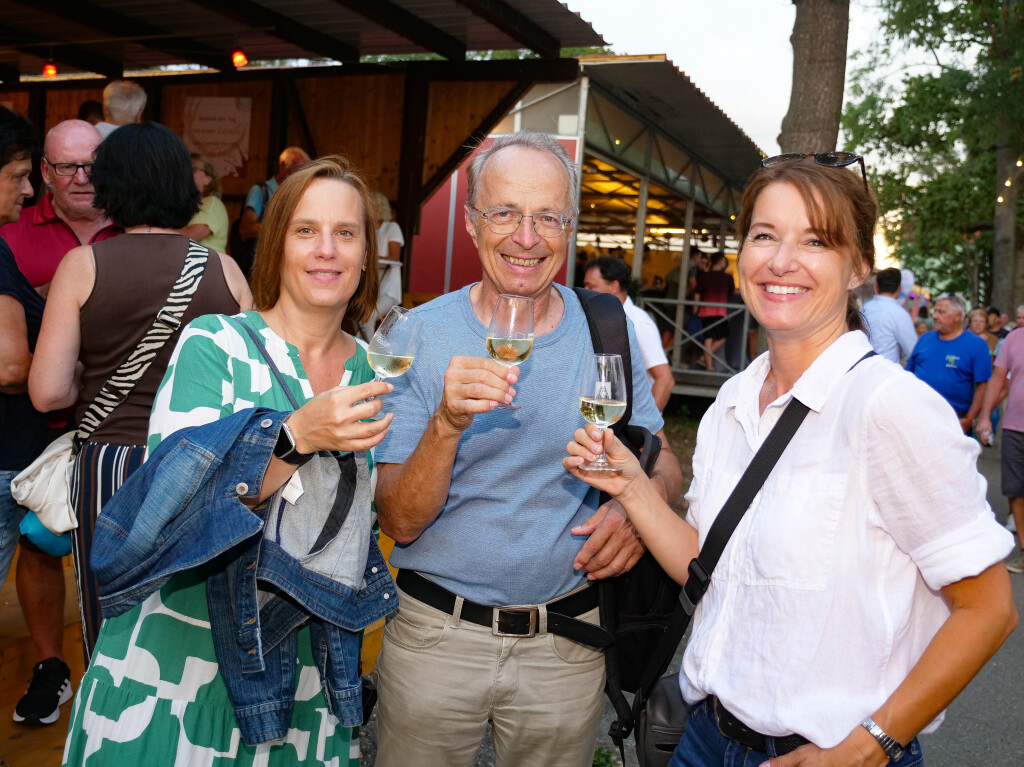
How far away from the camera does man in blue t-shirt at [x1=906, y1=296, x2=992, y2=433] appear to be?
368 inches

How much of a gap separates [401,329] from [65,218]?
245cm

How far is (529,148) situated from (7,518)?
2175 millimetres

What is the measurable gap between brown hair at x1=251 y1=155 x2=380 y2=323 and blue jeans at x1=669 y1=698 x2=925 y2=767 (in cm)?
155

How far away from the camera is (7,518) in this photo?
2.96 meters

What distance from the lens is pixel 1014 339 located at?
871cm

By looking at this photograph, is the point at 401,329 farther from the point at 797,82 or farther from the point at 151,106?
the point at 151,106

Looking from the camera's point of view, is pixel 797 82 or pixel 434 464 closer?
pixel 434 464

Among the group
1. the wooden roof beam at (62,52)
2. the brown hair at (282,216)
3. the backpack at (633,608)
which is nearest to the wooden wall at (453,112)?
the wooden roof beam at (62,52)

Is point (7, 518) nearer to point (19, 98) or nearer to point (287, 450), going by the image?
point (287, 450)

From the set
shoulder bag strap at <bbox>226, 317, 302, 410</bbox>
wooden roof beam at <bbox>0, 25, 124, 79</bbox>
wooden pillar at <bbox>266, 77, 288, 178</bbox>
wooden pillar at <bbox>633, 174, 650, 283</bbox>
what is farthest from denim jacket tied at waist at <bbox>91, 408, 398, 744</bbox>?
wooden pillar at <bbox>633, 174, 650, 283</bbox>

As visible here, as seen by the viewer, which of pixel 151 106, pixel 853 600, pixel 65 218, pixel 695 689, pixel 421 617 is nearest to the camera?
pixel 853 600

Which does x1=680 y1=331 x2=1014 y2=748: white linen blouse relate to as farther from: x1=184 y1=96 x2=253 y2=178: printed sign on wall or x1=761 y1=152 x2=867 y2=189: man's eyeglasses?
x1=184 y1=96 x2=253 y2=178: printed sign on wall

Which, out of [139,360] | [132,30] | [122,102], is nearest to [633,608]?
[139,360]

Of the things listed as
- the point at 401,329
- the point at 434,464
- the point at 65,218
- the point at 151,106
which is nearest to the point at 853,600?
the point at 434,464
